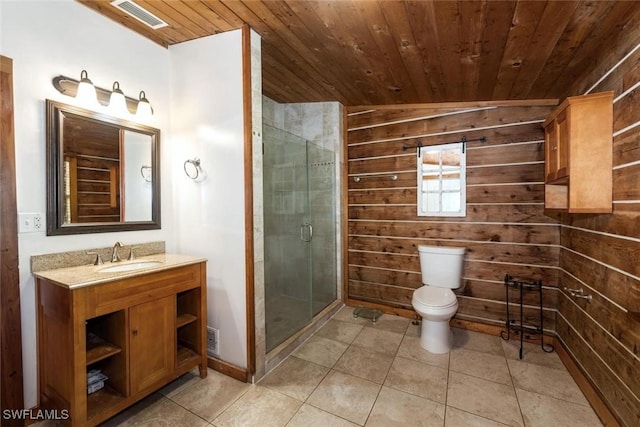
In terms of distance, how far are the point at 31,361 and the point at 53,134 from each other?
1261 millimetres

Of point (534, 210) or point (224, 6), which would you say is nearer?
point (224, 6)

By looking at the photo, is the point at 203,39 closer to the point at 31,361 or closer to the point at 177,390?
the point at 31,361

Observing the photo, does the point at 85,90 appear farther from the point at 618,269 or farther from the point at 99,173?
the point at 618,269

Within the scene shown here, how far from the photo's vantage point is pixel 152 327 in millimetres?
1620

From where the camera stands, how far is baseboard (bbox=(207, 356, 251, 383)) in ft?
6.21

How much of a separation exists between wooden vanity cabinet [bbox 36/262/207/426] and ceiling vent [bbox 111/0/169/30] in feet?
5.15

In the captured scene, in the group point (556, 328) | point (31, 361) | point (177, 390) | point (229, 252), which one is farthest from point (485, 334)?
point (31, 361)

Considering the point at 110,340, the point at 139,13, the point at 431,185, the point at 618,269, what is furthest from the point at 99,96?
the point at 618,269

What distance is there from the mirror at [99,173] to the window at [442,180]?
7.89ft

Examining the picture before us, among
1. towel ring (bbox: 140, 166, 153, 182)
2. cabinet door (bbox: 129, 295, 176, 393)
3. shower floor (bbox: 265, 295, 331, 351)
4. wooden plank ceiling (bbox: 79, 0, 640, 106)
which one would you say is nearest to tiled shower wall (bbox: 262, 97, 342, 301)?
shower floor (bbox: 265, 295, 331, 351)

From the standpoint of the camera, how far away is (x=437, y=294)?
8.01ft

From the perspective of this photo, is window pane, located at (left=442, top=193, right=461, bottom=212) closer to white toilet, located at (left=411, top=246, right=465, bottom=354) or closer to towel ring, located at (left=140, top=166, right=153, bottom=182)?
white toilet, located at (left=411, top=246, right=465, bottom=354)

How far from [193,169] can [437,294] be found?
2258mm

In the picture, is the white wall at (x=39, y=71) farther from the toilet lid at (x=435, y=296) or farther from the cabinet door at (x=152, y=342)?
the toilet lid at (x=435, y=296)
